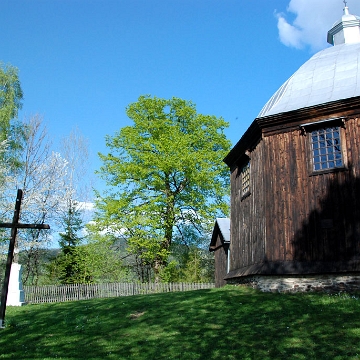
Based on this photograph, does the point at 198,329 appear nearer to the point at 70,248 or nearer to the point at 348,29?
the point at 348,29

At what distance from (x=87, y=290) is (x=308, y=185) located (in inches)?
598

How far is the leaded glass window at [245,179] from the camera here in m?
15.1

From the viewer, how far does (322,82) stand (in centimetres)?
1385

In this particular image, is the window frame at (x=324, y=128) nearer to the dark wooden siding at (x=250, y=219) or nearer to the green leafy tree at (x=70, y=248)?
the dark wooden siding at (x=250, y=219)

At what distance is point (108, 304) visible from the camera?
12.6m

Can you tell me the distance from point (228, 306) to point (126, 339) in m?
3.21

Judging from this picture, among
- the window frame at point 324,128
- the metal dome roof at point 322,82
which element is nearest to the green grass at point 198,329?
the window frame at point 324,128

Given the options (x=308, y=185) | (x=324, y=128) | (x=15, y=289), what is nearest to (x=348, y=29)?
(x=324, y=128)

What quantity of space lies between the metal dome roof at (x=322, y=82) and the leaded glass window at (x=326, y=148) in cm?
99

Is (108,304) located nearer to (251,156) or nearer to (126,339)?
(126,339)

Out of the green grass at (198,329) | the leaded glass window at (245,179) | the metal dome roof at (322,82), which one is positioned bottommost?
the green grass at (198,329)

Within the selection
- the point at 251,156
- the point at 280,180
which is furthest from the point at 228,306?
the point at 251,156

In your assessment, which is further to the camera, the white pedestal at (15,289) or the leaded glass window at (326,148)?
the white pedestal at (15,289)

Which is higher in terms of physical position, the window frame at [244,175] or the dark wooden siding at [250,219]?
the window frame at [244,175]
